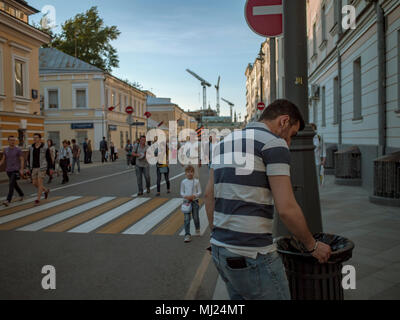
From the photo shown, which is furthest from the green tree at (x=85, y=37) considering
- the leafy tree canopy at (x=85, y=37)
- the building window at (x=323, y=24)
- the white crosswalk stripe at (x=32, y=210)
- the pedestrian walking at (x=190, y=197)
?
the pedestrian walking at (x=190, y=197)

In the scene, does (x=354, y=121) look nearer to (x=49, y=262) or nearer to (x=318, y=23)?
(x=318, y=23)

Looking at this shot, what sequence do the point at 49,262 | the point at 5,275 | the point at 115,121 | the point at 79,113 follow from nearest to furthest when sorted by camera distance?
the point at 5,275
the point at 49,262
the point at 79,113
the point at 115,121

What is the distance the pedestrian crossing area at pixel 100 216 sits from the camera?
24.1 ft

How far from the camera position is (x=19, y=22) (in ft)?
68.5

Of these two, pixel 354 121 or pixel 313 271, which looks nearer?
pixel 313 271

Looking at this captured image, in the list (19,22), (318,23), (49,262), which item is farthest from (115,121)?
(49,262)

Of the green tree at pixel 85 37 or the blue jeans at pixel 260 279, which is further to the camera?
the green tree at pixel 85 37

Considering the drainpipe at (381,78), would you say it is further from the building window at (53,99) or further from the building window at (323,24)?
the building window at (53,99)

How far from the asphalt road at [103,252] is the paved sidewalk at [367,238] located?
811 millimetres

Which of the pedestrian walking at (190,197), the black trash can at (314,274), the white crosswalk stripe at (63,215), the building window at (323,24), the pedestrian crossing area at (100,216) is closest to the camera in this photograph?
the black trash can at (314,274)

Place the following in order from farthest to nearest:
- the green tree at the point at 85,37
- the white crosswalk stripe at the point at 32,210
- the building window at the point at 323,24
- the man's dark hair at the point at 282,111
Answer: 1. the green tree at the point at 85,37
2. the building window at the point at 323,24
3. the white crosswalk stripe at the point at 32,210
4. the man's dark hair at the point at 282,111

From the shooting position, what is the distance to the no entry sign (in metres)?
4.38

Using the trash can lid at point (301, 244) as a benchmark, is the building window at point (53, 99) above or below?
above
